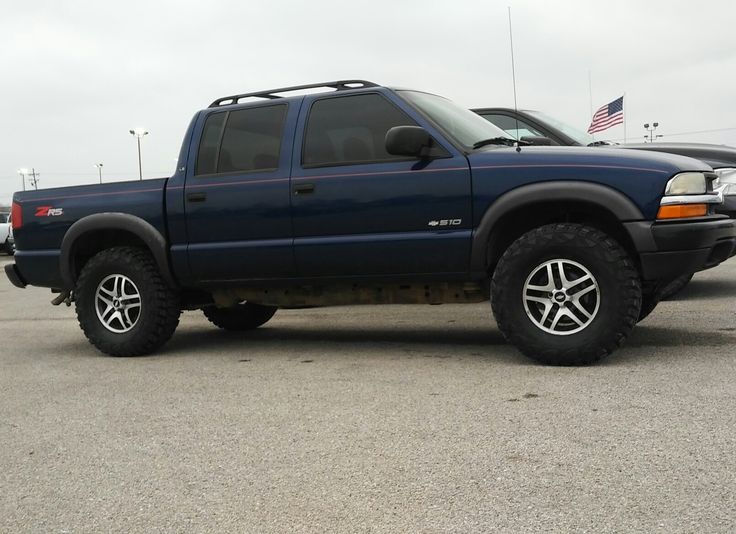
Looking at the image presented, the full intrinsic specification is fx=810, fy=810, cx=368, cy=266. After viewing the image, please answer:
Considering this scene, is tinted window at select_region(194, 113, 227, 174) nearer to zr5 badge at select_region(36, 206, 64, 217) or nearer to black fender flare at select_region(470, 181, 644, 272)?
zr5 badge at select_region(36, 206, 64, 217)

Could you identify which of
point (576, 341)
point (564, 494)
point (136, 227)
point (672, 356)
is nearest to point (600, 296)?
point (576, 341)

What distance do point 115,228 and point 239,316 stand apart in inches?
70.1

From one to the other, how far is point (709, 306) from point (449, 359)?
123 inches

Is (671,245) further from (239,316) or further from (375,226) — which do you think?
(239,316)

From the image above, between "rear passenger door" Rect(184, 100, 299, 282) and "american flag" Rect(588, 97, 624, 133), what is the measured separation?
9.40 m

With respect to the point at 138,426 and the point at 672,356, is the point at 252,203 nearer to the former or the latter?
the point at 138,426

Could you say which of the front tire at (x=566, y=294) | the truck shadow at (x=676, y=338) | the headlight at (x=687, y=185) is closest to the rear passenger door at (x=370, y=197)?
the front tire at (x=566, y=294)

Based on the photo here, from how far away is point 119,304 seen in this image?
258 inches

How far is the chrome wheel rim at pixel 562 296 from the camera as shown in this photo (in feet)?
16.4

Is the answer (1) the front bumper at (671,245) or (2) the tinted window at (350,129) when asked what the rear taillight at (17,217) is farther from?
(1) the front bumper at (671,245)

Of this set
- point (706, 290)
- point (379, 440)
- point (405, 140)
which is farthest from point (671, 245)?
point (706, 290)

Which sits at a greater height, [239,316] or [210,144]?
[210,144]

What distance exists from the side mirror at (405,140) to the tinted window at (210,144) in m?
1.66

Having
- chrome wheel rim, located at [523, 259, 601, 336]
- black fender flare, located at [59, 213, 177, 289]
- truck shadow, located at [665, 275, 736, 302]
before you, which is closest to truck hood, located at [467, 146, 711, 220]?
chrome wheel rim, located at [523, 259, 601, 336]
